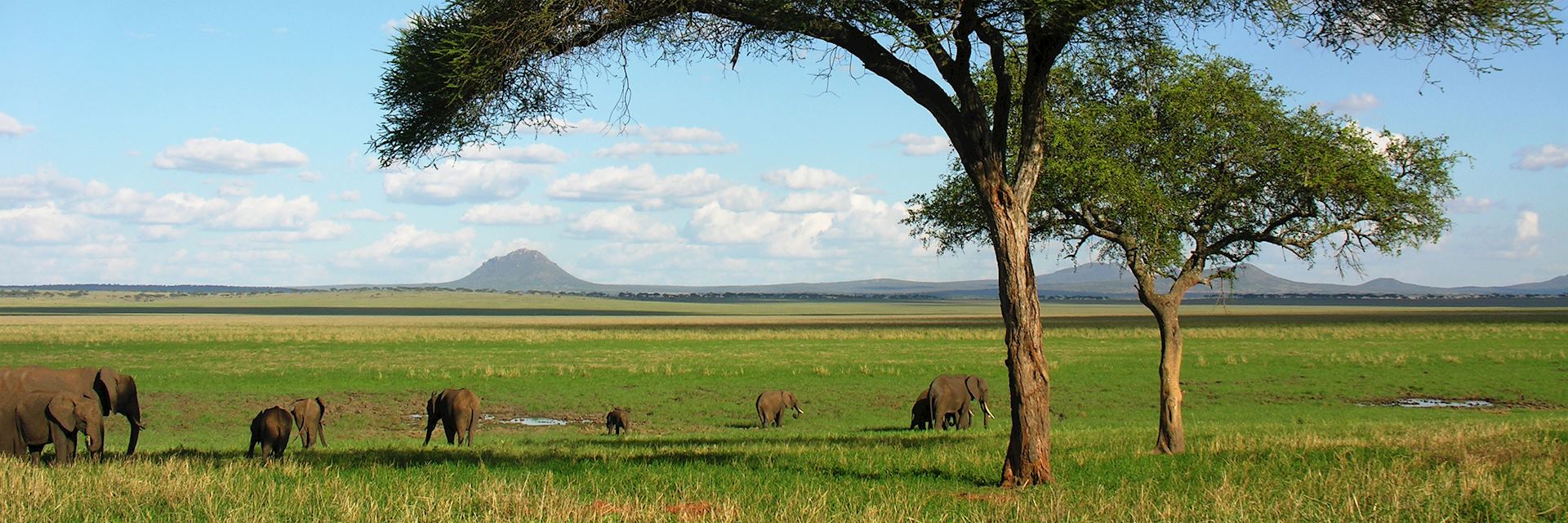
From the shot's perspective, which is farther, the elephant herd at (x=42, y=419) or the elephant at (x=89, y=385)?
the elephant at (x=89, y=385)

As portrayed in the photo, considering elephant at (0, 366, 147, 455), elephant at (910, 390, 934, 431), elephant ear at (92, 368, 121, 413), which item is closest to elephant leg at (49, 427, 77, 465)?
elephant at (0, 366, 147, 455)

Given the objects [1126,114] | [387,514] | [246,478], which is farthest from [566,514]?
[1126,114]

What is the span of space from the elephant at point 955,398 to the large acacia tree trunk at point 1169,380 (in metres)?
8.05

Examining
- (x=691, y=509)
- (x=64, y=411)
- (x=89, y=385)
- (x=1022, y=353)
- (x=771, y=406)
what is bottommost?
(x=771, y=406)

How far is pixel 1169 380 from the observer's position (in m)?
18.4

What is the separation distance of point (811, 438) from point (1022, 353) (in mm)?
10247

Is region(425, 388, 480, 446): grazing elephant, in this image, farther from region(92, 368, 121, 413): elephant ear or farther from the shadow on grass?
region(92, 368, 121, 413): elephant ear

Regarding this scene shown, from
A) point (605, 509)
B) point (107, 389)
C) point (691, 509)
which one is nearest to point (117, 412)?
point (107, 389)

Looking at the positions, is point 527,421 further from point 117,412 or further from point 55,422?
point 55,422

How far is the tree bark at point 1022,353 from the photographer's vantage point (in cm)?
1251

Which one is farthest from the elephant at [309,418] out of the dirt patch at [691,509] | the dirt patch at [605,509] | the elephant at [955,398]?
the dirt patch at [691,509]

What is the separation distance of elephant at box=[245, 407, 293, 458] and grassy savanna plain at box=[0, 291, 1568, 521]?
87 centimetres

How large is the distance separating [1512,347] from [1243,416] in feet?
115

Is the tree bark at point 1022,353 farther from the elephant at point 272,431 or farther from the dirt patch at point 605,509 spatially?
the elephant at point 272,431
